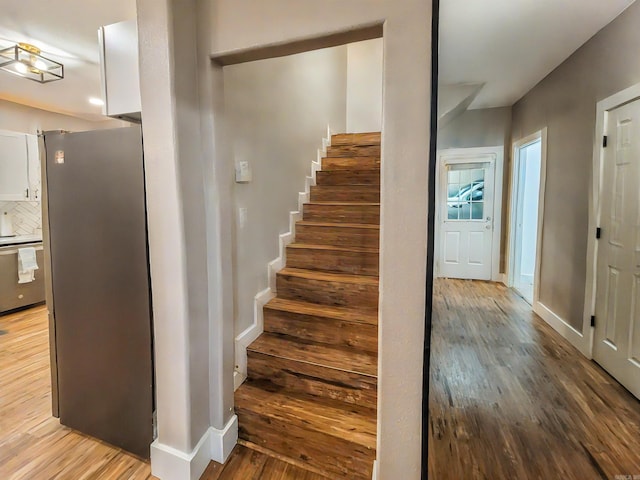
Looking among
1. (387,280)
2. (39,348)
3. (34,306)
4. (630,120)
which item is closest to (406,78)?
(387,280)

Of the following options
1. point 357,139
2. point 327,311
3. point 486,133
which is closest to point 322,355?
point 327,311

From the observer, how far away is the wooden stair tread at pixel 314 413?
5.38 feet

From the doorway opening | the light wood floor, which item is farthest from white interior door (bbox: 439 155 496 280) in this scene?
the light wood floor

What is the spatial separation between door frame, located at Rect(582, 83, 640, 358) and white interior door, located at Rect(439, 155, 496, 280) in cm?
40

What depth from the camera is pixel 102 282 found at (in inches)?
66.7

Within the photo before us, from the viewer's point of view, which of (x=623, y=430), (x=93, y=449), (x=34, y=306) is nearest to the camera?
(x=623, y=430)

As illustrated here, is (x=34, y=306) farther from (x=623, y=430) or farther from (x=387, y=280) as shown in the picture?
(x=623, y=430)

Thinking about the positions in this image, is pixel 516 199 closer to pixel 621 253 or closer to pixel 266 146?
pixel 621 253

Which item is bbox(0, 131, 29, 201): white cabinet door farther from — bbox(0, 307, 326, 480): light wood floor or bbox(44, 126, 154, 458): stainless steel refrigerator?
bbox(44, 126, 154, 458): stainless steel refrigerator

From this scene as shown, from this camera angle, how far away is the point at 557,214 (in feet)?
5.92

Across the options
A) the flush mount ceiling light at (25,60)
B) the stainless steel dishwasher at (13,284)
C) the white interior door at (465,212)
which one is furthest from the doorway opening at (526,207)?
the stainless steel dishwasher at (13,284)

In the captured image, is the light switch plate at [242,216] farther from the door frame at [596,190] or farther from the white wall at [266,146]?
the door frame at [596,190]

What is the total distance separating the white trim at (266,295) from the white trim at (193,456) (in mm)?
264

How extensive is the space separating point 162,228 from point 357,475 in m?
1.51
